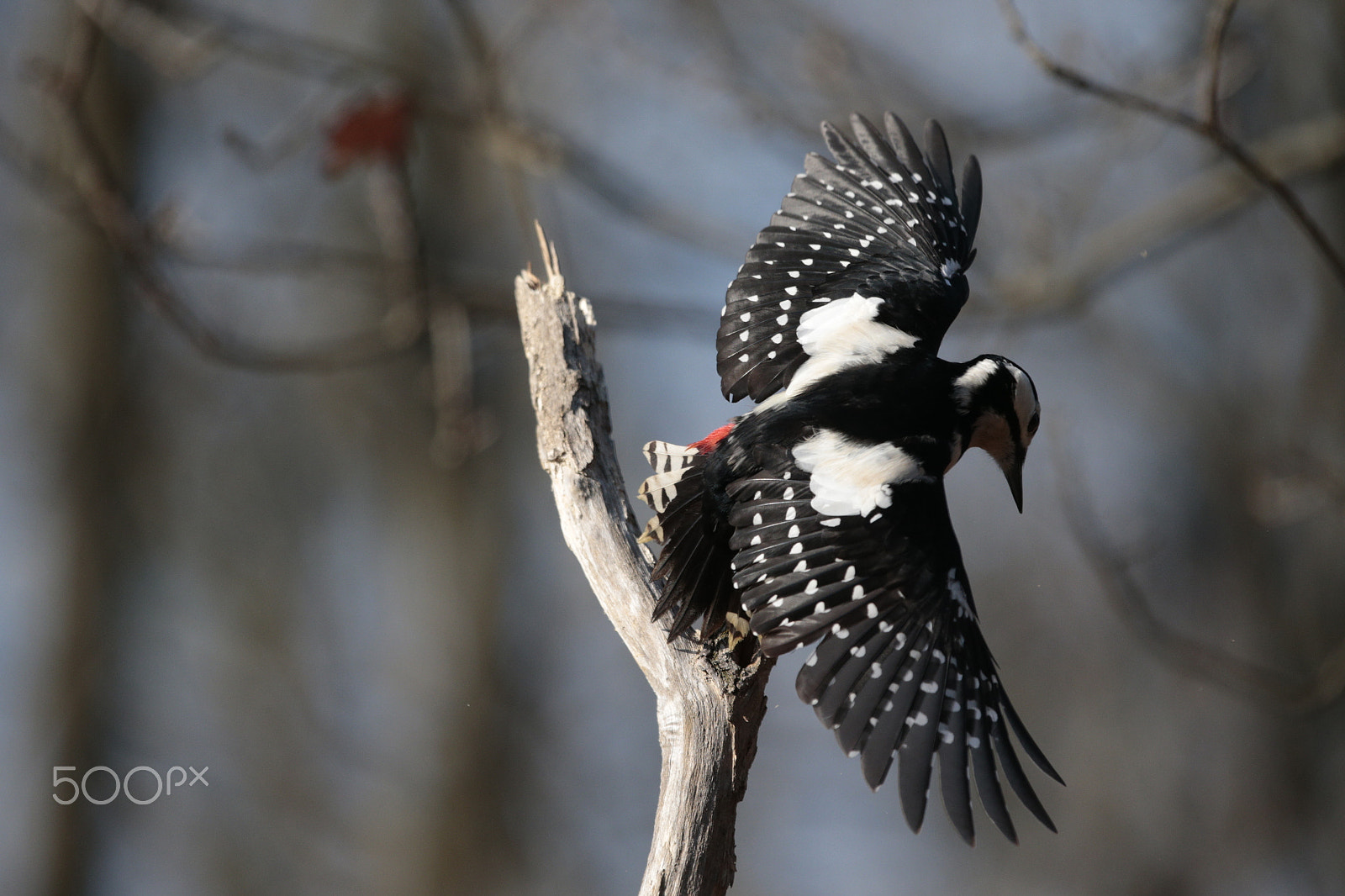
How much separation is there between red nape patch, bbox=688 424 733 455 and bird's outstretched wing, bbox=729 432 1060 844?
0.21 m

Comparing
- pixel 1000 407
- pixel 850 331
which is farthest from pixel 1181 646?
pixel 850 331

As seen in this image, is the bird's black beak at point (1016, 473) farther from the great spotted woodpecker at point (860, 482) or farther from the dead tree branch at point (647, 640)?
the dead tree branch at point (647, 640)

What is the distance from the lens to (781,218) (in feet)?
11.2

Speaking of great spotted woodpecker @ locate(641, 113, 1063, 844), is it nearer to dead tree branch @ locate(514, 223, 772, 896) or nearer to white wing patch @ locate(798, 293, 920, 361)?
white wing patch @ locate(798, 293, 920, 361)

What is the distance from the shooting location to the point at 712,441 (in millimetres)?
2824

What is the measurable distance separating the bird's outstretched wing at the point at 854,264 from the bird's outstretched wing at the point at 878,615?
518 mm

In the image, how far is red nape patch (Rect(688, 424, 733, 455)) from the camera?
9.18 feet

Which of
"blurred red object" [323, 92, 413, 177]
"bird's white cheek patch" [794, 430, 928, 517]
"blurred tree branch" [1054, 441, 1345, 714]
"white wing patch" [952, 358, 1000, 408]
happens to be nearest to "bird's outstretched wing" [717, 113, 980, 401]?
"white wing patch" [952, 358, 1000, 408]

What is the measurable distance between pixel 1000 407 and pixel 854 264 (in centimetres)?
65

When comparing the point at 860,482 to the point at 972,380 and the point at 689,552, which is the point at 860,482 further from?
the point at 972,380

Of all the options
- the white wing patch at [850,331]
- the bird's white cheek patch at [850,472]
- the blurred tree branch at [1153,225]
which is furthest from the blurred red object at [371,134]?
the blurred tree branch at [1153,225]

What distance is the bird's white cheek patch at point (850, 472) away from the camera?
2525mm

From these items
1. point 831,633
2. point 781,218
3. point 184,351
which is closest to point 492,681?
point 184,351

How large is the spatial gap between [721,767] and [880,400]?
964 millimetres
